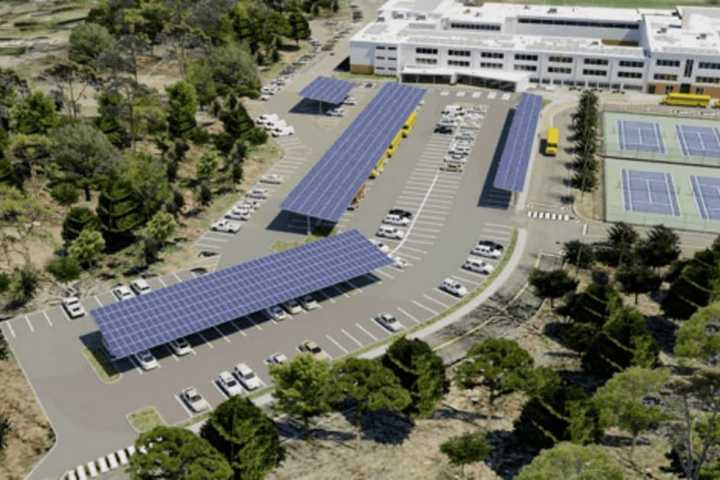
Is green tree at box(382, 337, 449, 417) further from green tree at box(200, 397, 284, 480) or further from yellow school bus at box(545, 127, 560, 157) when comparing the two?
yellow school bus at box(545, 127, 560, 157)

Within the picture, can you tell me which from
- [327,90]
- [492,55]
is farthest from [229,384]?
[492,55]

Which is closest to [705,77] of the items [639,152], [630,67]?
[630,67]

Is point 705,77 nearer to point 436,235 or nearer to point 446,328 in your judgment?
point 436,235

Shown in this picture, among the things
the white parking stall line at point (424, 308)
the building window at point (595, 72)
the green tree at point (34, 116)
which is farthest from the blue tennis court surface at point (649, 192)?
the green tree at point (34, 116)

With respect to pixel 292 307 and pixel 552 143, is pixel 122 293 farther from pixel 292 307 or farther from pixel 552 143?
pixel 552 143

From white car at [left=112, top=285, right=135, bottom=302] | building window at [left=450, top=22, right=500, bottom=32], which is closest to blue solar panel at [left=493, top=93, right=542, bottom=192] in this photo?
building window at [left=450, top=22, right=500, bottom=32]

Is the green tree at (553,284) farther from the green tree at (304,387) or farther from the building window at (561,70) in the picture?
the building window at (561,70)
